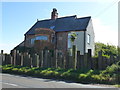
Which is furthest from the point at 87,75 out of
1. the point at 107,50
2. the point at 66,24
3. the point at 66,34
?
the point at 107,50

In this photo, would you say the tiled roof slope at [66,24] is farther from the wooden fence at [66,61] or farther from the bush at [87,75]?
the bush at [87,75]

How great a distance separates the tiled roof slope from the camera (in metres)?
32.7

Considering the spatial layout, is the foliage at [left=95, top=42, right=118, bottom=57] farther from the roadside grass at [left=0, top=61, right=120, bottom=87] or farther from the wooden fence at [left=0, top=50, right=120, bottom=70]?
the roadside grass at [left=0, top=61, right=120, bottom=87]

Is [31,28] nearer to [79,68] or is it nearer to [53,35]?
[53,35]

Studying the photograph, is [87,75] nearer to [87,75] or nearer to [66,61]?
[87,75]

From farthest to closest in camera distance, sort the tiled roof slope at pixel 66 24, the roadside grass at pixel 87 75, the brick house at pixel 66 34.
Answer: the tiled roof slope at pixel 66 24 → the brick house at pixel 66 34 → the roadside grass at pixel 87 75

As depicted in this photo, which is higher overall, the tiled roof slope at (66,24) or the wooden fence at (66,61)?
the tiled roof slope at (66,24)

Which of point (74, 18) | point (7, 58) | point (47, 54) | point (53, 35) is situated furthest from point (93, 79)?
point (74, 18)

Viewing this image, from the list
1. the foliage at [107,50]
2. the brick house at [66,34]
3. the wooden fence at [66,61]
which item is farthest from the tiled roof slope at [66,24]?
the wooden fence at [66,61]

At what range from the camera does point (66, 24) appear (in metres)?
34.7

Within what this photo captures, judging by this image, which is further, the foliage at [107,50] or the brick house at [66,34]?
the foliage at [107,50]

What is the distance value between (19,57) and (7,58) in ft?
9.11

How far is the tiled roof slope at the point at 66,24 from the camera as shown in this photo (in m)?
32.7

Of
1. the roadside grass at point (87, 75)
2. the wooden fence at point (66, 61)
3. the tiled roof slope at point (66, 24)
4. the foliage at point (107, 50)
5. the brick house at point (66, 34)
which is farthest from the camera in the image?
the foliage at point (107, 50)
